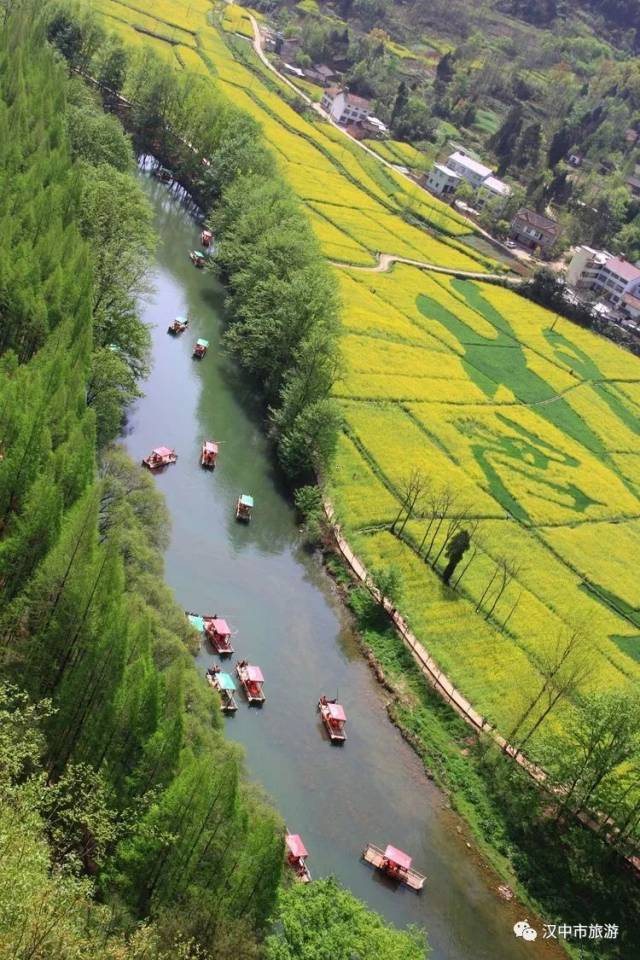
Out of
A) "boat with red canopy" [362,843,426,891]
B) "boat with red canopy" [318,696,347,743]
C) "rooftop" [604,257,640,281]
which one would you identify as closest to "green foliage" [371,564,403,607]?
"boat with red canopy" [318,696,347,743]

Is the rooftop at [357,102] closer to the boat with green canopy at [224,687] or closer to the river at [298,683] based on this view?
the river at [298,683]

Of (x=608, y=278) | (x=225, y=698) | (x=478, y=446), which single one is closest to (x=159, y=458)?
(x=225, y=698)

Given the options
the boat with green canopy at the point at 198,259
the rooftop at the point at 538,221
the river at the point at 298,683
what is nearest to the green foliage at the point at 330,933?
the river at the point at 298,683

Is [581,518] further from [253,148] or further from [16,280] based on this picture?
[253,148]

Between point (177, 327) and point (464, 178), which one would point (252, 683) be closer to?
point (177, 327)

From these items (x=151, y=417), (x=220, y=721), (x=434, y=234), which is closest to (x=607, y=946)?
(x=220, y=721)

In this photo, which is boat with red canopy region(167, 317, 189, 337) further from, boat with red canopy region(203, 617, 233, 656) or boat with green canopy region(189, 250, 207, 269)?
boat with red canopy region(203, 617, 233, 656)
